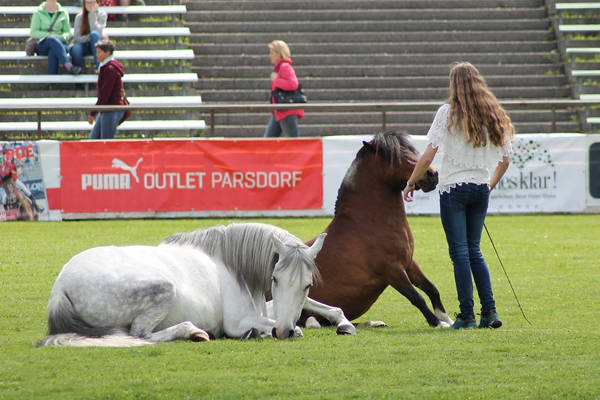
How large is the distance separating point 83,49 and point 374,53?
286 inches

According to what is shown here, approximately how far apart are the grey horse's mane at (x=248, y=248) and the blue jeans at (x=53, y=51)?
16.6 meters

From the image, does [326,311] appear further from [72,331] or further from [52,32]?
[52,32]

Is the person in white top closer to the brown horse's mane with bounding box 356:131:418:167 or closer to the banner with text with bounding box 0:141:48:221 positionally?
the brown horse's mane with bounding box 356:131:418:167

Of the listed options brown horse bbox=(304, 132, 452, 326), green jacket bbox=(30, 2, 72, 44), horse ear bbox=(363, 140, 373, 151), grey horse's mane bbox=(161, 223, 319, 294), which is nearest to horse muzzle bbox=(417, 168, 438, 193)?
brown horse bbox=(304, 132, 452, 326)

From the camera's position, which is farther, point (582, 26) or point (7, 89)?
point (582, 26)

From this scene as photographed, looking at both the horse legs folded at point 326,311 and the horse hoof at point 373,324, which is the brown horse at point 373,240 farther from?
the horse legs folded at point 326,311

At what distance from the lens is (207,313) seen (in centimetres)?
744

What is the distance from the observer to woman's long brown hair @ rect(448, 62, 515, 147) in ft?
25.6

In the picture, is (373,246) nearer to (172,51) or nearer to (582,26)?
(172,51)

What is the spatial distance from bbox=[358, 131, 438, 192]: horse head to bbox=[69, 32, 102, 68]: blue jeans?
15.7 meters

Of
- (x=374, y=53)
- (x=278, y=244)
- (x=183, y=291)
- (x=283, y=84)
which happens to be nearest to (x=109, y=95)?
(x=283, y=84)

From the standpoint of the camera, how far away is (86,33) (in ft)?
76.7

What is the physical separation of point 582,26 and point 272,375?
906 inches

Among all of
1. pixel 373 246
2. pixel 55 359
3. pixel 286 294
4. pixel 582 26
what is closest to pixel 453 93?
pixel 373 246
